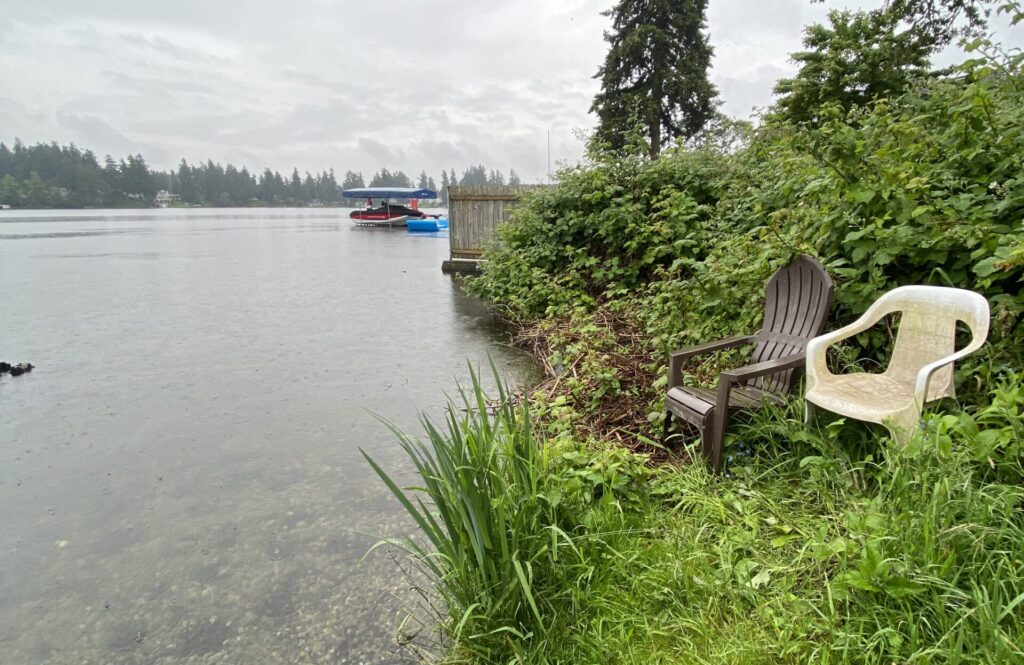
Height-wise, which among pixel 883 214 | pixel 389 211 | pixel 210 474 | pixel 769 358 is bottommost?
pixel 210 474

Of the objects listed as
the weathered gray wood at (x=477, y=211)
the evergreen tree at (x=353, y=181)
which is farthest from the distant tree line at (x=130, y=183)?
the weathered gray wood at (x=477, y=211)

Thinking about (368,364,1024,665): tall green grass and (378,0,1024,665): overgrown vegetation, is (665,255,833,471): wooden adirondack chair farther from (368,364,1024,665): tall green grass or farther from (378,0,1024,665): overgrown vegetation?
(368,364,1024,665): tall green grass

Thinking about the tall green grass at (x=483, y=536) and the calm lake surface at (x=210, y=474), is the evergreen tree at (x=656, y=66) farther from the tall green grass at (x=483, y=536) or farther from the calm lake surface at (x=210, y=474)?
the tall green grass at (x=483, y=536)

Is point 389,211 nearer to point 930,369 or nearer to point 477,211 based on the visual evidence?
point 477,211

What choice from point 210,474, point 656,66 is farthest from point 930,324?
point 656,66

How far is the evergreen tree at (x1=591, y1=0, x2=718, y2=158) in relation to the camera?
71.9 feet

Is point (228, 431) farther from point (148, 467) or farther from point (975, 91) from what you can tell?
point (975, 91)

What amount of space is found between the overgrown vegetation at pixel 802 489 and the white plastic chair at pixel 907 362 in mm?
112

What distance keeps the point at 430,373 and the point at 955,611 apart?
3914mm

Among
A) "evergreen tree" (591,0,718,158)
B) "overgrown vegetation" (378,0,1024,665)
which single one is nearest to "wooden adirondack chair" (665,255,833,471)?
A: "overgrown vegetation" (378,0,1024,665)

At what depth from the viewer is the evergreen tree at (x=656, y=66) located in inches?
863

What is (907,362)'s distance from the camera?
7.79 ft

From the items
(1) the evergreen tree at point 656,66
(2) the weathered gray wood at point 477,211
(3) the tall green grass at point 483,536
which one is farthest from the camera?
(1) the evergreen tree at point 656,66

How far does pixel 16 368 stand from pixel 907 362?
694 centimetres
